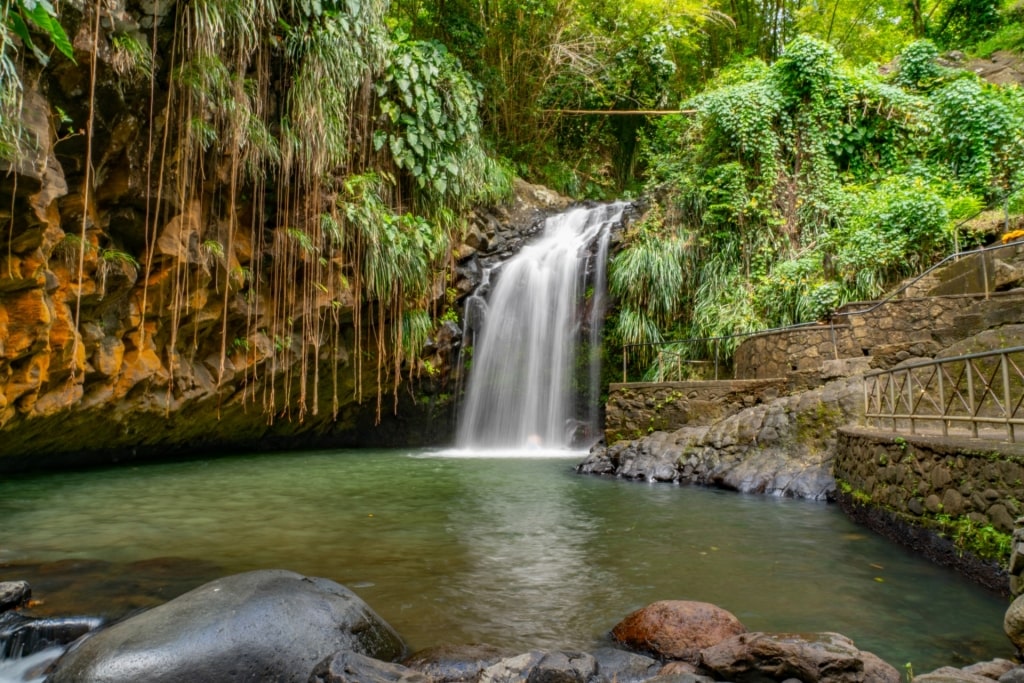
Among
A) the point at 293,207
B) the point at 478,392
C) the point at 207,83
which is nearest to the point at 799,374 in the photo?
the point at 478,392

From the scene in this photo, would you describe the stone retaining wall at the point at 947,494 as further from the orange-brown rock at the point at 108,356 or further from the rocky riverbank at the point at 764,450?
the orange-brown rock at the point at 108,356

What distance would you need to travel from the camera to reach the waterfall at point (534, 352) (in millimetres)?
15008

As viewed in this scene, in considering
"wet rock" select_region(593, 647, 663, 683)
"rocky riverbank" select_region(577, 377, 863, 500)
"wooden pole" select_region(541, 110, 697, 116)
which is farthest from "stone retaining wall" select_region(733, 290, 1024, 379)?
"wooden pole" select_region(541, 110, 697, 116)

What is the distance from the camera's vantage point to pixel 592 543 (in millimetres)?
6375

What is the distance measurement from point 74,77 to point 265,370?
19.6ft

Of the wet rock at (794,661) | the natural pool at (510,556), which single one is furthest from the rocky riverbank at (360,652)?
the natural pool at (510,556)

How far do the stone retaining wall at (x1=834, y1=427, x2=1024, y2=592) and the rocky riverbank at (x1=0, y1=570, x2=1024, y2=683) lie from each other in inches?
55.3

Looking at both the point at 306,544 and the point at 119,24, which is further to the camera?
the point at 119,24

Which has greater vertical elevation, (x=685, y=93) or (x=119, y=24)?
(x=685, y=93)

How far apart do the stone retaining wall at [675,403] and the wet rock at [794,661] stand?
8111 millimetres

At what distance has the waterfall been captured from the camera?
15008mm

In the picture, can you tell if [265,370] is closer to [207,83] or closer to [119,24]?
[207,83]

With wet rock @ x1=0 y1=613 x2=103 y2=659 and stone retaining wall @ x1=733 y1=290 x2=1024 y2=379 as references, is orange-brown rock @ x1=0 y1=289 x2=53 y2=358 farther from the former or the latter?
stone retaining wall @ x1=733 y1=290 x2=1024 y2=379

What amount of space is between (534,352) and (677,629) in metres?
11.5
